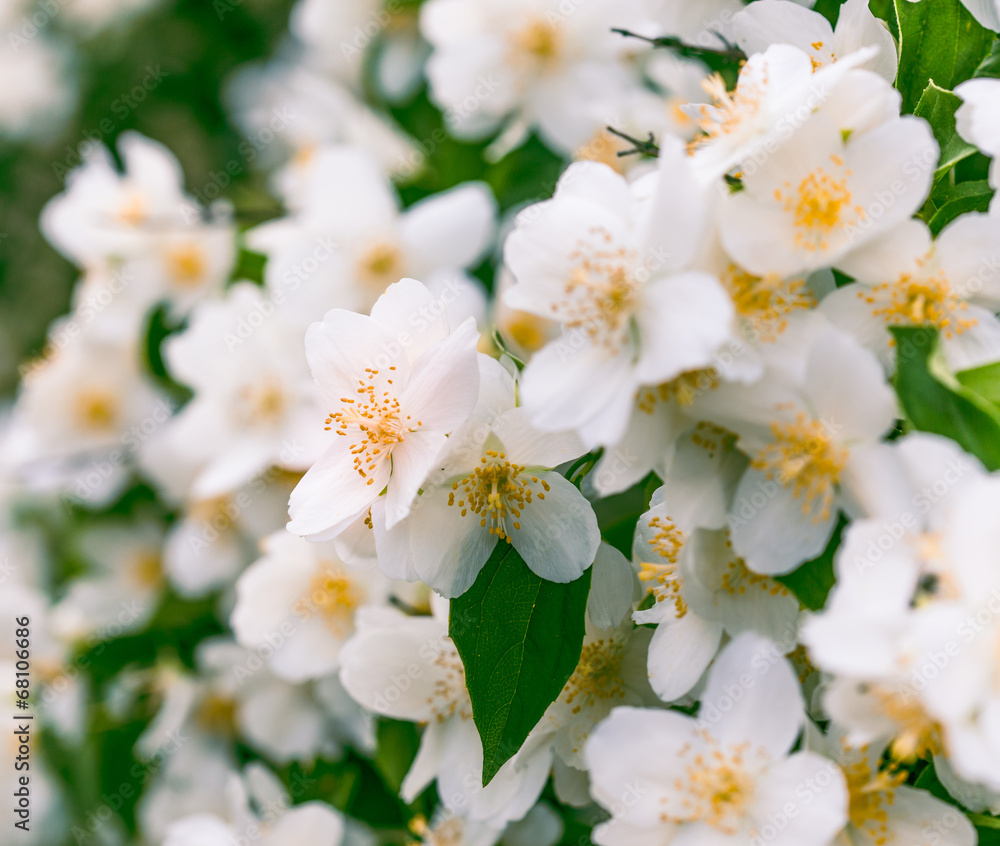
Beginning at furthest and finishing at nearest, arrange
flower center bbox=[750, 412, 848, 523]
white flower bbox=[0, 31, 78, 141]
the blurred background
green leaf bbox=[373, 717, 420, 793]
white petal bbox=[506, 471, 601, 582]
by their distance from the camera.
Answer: white flower bbox=[0, 31, 78, 141] < the blurred background < green leaf bbox=[373, 717, 420, 793] < white petal bbox=[506, 471, 601, 582] < flower center bbox=[750, 412, 848, 523]

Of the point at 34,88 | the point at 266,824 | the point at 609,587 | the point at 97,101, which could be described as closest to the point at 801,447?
the point at 609,587

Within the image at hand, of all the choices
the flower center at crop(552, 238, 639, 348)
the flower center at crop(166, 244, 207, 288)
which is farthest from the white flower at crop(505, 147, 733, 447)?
the flower center at crop(166, 244, 207, 288)

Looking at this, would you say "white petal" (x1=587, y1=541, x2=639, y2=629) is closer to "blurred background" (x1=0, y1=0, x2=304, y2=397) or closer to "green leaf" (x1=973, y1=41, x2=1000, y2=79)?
"green leaf" (x1=973, y1=41, x2=1000, y2=79)

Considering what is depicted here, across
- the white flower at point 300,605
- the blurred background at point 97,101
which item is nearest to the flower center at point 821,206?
the white flower at point 300,605

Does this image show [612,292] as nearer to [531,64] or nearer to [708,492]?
[708,492]

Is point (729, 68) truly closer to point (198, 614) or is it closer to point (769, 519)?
point (769, 519)

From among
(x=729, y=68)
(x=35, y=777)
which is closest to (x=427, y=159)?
(x=729, y=68)
